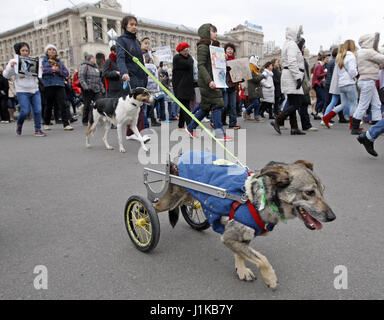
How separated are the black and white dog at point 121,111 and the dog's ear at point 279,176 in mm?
5124

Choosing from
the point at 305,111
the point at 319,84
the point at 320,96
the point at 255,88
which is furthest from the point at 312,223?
the point at 320,96

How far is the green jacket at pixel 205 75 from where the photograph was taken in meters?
7.54

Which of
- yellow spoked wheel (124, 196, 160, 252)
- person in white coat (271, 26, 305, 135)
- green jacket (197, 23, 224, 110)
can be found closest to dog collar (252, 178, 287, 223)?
yellow spoked wheel (124, 196, 160, 252)

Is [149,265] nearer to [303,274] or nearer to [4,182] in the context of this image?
[303,274]

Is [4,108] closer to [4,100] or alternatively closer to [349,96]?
[4,100]

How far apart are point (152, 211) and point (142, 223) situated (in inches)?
9.5

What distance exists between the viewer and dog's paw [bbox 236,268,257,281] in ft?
8.26

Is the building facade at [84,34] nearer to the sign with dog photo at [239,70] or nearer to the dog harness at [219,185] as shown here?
the sign with dog photo at [239,70]

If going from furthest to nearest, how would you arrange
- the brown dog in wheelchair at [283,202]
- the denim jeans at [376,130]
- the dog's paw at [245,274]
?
the denim jeans at [376,130]
the dog's paw at [245,274]
the brown dog in wheelchair at [283,202]

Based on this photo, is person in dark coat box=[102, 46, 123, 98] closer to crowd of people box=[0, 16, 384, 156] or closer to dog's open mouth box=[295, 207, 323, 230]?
crowd of people box=[0, 16, 384, 156]

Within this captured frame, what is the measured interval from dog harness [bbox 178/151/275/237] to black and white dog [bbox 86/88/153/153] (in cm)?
436

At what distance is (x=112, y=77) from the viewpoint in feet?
31.7

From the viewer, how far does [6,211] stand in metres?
4.00

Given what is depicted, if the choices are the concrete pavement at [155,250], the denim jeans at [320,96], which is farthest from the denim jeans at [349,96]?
the concrete pavement at [155,250]
